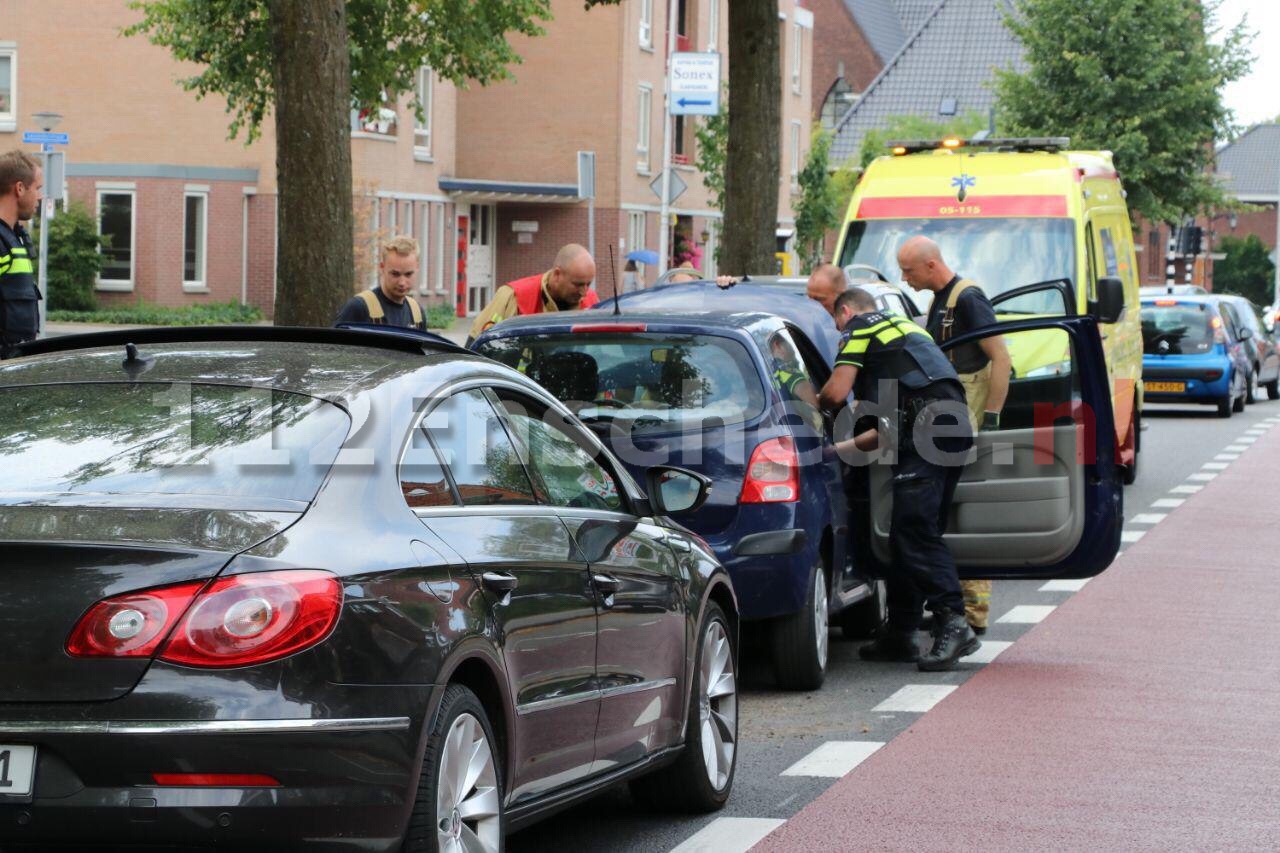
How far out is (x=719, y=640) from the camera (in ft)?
23.1

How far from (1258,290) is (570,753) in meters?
96.8

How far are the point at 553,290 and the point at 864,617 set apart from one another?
277 centimetres

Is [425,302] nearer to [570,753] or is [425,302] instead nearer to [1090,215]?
[1090,215]

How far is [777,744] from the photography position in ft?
26.5

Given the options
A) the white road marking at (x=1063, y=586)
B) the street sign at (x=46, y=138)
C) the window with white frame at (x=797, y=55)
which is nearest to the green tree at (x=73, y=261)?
the street sign at (x=46, y=138)

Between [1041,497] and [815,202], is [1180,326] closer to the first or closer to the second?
[1041,497]

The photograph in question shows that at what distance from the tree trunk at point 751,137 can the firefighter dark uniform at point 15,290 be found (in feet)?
37.2

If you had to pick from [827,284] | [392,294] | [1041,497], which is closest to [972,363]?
[1041,497]

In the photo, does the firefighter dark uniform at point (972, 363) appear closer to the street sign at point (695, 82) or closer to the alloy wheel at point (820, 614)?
the alloy wheel at point (820, 614)

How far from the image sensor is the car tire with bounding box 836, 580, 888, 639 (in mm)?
10945

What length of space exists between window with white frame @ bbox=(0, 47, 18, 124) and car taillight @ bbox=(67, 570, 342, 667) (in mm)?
46345

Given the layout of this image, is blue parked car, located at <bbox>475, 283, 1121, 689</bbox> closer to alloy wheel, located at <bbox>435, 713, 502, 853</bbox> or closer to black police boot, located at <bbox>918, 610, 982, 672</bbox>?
black police boot, located at <bbox>918, 610, 982, 672</bbox>

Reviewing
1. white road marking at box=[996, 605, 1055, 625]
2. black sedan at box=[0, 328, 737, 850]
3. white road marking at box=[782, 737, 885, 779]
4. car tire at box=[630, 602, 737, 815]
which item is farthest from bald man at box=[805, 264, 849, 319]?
black sedan at box=[0, 328, 737, 850]

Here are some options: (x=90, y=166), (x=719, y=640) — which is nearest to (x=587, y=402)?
(x=719, y=640)
